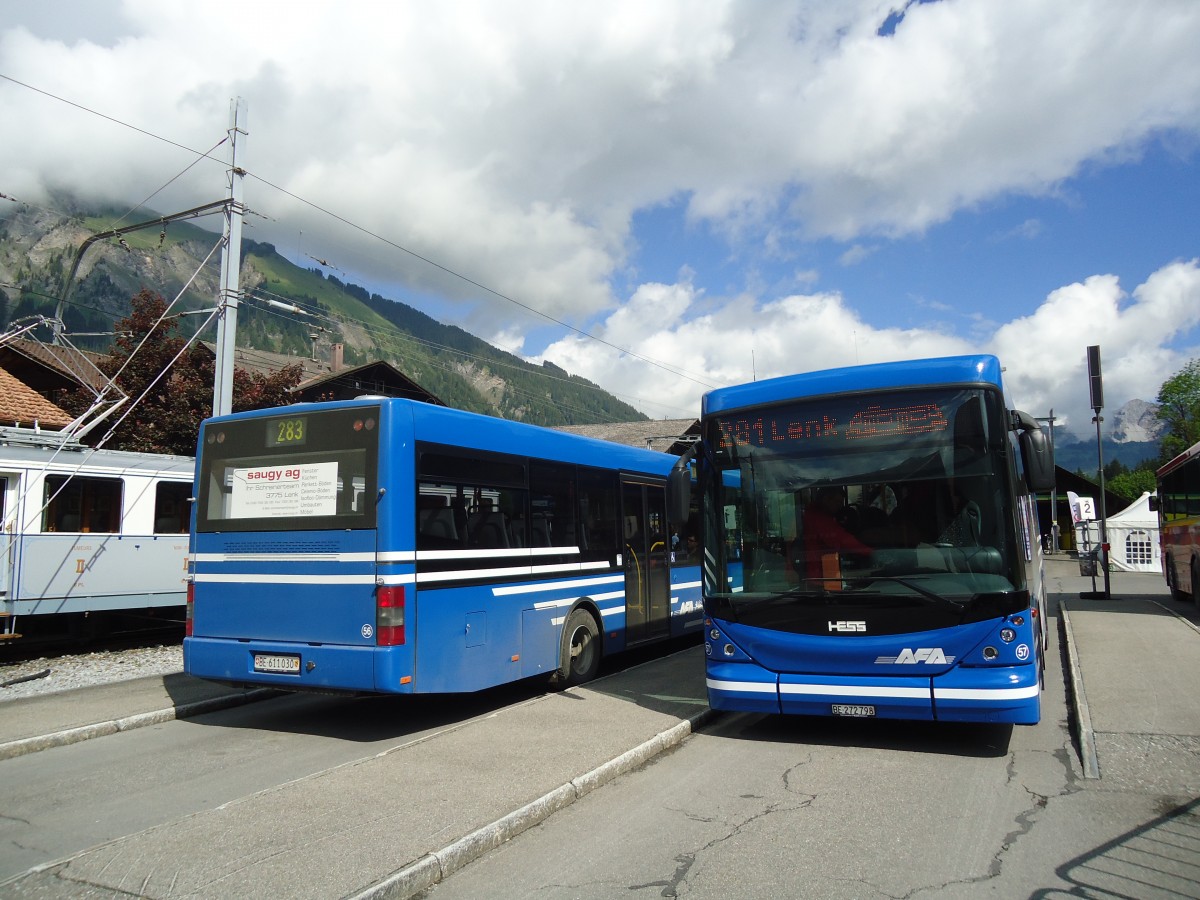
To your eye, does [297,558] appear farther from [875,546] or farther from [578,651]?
[875,546]

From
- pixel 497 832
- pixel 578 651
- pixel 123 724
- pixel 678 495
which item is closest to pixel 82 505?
pixel 123 724

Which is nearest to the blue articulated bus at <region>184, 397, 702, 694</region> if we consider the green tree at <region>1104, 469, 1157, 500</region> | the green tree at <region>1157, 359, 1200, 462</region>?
the green tree at <region>1157, 359, 1200, 462</region>

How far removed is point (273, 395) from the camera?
2061cm

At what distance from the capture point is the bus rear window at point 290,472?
25.8 feet

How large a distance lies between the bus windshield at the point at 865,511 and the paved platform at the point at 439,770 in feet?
5.04

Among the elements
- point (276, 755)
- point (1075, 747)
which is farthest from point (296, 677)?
point (1075, 747)

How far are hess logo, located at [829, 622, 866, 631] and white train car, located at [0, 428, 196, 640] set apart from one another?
Result: 11185 mm

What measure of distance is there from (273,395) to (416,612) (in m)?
14.4

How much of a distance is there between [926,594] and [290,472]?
18.4ft

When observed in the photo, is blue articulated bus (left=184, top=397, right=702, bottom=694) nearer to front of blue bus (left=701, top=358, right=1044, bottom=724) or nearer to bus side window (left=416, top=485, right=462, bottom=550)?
bus side window (left=416, top=485, right=462, bottom=550)

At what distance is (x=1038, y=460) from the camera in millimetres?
7031

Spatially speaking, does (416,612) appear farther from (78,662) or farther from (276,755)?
(78,662)

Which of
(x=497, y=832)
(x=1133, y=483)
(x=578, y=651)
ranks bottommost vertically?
(x=497, y=832)

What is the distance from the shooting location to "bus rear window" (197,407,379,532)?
7.86 metres
